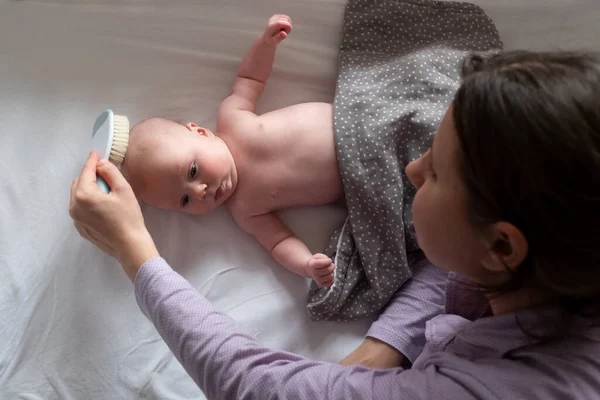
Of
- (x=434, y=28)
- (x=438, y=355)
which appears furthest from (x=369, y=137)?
(x=438, y=355)

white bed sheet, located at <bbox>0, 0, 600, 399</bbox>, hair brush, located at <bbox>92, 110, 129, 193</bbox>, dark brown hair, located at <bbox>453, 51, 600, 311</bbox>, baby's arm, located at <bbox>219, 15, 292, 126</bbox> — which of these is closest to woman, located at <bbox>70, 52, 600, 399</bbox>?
dark brown hair, located at <bbox>453, 51, 600, 311</bbox>

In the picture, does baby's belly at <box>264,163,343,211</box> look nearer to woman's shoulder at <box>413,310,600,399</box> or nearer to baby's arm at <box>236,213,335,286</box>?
baby's arm at <box>236,213,335,286</box>

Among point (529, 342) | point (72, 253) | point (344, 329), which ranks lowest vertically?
point (344, 329)

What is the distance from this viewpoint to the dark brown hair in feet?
1.75

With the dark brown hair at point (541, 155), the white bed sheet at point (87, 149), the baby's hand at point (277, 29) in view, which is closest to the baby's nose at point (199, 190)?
the white bed sheet at point (87, 149)

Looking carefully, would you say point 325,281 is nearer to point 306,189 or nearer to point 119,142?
point 306,189

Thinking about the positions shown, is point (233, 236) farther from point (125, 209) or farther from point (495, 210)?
point (495, 210)

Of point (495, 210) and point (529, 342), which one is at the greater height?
point (495, 210)

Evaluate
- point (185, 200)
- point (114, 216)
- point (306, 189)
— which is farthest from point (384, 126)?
point (114, 216)

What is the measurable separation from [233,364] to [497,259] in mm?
363

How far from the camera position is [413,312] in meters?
1.00

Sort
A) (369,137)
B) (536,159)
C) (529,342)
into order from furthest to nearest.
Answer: (369,137) < (529,342) < (536,159)

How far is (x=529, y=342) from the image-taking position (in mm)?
658

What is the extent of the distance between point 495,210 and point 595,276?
0.13m
